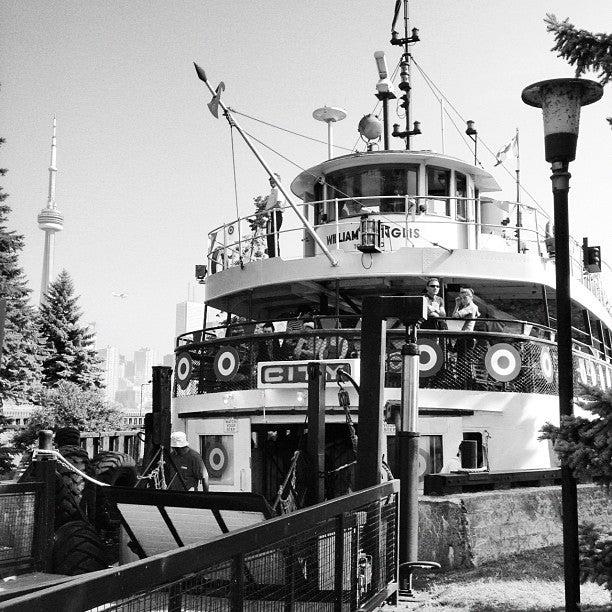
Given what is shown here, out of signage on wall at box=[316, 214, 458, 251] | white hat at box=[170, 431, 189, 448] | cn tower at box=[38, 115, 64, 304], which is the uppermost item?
cn tower at box=[38, 115, 64, 304]

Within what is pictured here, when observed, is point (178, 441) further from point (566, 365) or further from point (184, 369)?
point (566, 365)

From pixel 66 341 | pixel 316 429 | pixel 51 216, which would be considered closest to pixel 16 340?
pixel 66 341

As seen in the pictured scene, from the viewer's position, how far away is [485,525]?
27.1 feet

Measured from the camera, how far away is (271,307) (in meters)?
16.5

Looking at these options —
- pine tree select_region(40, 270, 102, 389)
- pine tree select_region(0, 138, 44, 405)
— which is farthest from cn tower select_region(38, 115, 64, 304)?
pine tree select_region(0, 138, 44, 405)

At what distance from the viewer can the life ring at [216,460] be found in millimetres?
12305

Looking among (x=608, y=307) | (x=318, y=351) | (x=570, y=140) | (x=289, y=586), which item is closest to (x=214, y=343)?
(x=318, y=351)

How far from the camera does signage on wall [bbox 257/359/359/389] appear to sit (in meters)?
11.6

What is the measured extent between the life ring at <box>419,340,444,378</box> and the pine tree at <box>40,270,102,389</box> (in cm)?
2959

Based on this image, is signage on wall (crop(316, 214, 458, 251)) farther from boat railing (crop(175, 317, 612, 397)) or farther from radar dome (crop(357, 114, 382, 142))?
A: radar dome (crop(357, 114, 382, 142))

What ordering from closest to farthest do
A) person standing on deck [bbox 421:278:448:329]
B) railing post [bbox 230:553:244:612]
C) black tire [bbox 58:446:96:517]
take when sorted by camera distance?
railing post [bbox 230:553:244:612] → black tire [bbox 58:446:96:517] → person standing on deck [bbox 421:278:448:329]

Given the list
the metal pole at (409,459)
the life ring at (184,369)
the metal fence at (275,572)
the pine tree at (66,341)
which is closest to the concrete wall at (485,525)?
the metal pole at (409,459)

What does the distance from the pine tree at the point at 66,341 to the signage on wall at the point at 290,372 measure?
28.6 m

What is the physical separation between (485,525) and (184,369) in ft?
22.9
